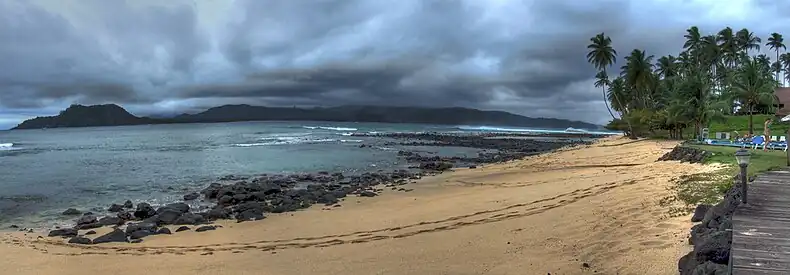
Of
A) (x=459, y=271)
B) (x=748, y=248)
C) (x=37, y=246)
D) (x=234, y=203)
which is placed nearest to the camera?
(x=748, y=248)

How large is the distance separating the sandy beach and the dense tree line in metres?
35.8

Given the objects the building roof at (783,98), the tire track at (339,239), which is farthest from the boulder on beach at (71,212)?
the building roof at (783,98)

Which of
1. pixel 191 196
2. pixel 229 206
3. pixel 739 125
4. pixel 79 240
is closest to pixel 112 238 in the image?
Result: pixel 79 240

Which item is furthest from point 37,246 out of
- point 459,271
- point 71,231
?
point 459,271

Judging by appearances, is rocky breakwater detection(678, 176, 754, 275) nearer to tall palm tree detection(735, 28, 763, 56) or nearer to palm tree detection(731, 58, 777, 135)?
palm tree detection(731, 58, 777, 135)

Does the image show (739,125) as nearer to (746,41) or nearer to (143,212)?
(746,41)

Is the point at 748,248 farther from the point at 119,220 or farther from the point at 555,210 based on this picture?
the point at 119,220

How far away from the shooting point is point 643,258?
7605mm

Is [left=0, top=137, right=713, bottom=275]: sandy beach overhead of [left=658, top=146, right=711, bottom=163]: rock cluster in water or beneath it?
beneath

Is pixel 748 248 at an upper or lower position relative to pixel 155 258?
upper

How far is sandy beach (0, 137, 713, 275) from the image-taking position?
8.42 meters

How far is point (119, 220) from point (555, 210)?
12.8 meters

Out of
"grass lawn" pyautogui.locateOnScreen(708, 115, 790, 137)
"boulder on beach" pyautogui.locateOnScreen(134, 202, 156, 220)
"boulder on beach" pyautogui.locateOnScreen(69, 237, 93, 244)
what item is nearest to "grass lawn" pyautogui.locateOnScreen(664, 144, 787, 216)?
"boulder on beach" pyautogui.locateOnScreen(69, 237, 93, 244)

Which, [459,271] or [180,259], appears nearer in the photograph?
[459,271]
